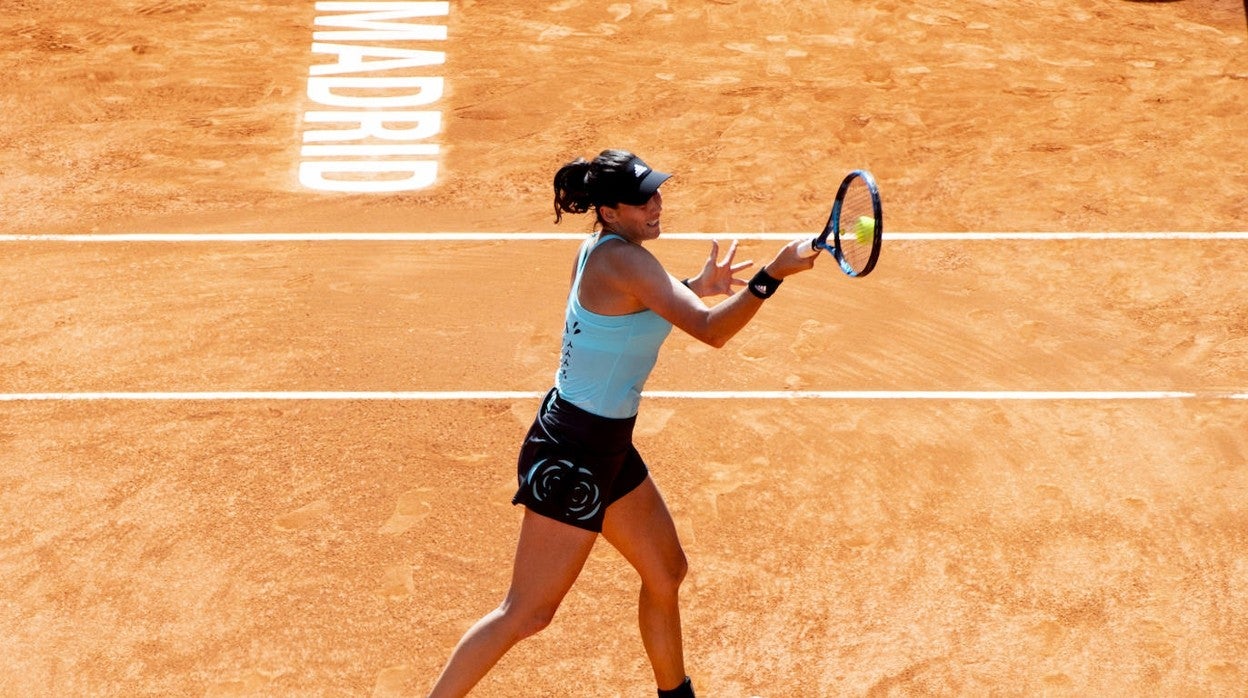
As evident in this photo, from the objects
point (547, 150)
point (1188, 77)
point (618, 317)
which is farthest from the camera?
point (1188, 77)

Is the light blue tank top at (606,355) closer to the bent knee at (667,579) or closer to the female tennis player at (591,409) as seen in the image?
the female tennis player at (591,409)

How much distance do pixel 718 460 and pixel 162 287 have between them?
413 centimetres

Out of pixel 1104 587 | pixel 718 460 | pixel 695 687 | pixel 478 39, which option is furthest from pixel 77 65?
pixel 1104 587

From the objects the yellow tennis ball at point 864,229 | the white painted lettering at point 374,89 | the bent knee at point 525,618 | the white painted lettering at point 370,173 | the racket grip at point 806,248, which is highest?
the racket grip at point 806,248

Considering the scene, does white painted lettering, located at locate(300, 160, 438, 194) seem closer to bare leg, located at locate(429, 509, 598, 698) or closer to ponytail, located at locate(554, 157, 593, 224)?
ponytail, located at locate(554, 157, 593, 224)

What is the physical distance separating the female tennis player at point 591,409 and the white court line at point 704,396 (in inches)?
117

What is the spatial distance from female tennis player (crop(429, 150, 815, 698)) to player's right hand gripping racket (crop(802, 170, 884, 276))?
1.06 ft

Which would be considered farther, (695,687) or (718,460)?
(718,460)

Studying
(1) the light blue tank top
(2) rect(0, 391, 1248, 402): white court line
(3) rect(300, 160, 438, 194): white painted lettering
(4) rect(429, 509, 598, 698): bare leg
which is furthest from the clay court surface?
(1) the light blue tank top

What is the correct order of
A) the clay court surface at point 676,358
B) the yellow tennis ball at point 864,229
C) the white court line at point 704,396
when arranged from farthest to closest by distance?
the white court line at point 704,396 < the clay court surface at point 676,358 < the yellow tennis ball at point 864,229

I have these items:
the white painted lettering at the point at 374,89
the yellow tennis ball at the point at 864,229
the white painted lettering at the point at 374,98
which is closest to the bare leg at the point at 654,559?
the yellow tennis ball at the point at 864,229

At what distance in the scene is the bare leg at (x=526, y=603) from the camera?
4785mm

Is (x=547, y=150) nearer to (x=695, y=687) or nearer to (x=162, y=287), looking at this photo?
(x=162, y=287)

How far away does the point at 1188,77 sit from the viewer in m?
11.7
